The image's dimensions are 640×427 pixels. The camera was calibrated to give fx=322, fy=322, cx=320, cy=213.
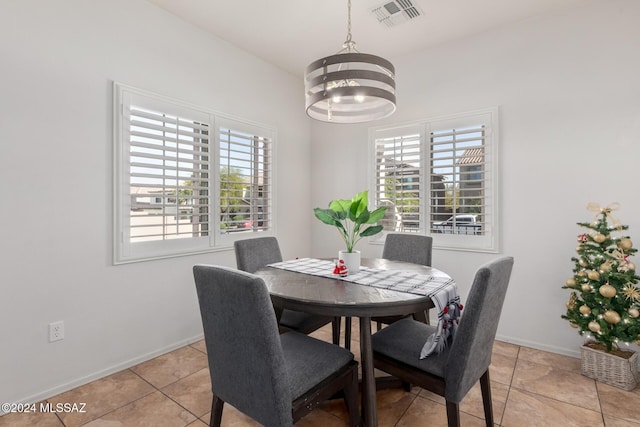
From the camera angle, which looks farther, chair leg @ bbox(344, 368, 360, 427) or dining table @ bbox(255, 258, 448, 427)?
chair leg @ bbox(344, 368, 360, 427)

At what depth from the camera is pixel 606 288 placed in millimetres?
2148

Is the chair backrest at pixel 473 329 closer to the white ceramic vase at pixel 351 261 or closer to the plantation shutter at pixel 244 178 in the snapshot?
the white ceramic vase at pixel 351 261

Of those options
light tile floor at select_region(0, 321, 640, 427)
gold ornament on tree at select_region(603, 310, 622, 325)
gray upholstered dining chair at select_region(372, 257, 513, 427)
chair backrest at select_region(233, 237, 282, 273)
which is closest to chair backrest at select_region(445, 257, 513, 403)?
gray upholstered dining chair at select_region(372, 257, 513, 427)

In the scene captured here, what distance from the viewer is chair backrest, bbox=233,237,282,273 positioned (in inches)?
98.0

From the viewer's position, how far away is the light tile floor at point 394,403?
1.84m

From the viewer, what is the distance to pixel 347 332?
94.4 inches

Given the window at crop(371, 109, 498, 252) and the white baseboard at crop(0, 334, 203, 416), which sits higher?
the window at crop(371, 109, 498, 252)

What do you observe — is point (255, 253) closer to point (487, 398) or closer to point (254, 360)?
point (254, 360)

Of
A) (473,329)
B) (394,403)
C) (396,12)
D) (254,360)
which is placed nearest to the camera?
(254,360)

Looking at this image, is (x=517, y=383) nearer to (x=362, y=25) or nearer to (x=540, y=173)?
(x=540, y=173)

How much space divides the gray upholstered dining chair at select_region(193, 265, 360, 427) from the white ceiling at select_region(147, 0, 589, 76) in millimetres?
2358

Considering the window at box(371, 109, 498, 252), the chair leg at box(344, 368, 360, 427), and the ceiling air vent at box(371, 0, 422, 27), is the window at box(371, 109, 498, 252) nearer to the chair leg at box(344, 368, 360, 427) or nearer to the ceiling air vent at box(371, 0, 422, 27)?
the ceiling air vent at box(371, 0, 422, 27)

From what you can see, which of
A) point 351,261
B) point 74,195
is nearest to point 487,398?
point 351,261

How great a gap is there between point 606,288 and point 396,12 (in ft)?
8.49
